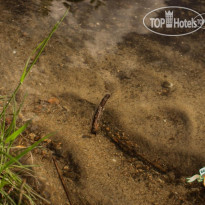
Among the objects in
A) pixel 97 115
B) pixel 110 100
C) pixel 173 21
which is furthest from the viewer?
pixel 173 21

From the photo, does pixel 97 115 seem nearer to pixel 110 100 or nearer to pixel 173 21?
pixel 110 100

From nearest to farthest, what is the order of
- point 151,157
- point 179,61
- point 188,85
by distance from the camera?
point 151,157 → point 188,85 → point 179,61

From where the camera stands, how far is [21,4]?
3229 mm

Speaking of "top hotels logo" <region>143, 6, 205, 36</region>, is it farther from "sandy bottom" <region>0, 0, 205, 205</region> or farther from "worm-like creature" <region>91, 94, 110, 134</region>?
"worm-like creature" <region>91, 94, 110, 134</region>

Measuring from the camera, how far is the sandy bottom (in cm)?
184

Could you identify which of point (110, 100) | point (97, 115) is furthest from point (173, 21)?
point (97, 115)

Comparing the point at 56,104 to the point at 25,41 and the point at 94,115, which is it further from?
the point at 25,41

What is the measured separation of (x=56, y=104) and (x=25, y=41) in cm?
92

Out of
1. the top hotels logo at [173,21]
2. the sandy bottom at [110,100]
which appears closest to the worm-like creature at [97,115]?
the sandy bottom at [110,100]

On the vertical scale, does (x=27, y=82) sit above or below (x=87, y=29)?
below

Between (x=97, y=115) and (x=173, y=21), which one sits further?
(x=173, y=21)

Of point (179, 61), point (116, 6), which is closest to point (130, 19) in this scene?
point (116, 6)

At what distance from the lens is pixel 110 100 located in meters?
2.38

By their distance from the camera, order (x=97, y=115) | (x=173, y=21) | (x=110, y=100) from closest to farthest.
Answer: (x=97, y=115) → (x=110, y=100) → (x=173, y=21)
